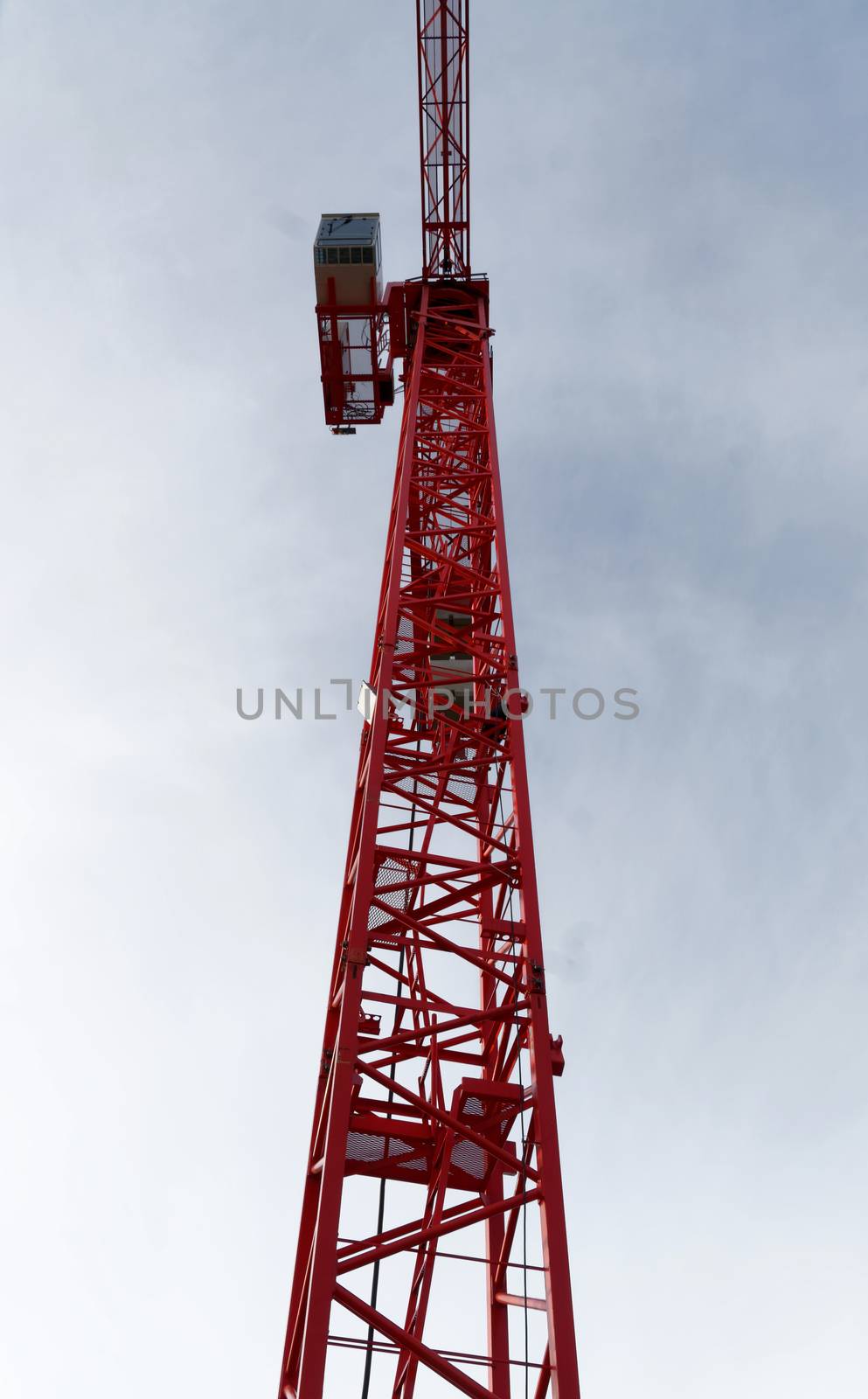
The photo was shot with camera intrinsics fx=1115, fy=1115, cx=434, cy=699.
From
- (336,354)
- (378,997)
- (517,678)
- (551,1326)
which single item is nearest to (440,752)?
(517,678)

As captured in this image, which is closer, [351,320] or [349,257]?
[349,257]

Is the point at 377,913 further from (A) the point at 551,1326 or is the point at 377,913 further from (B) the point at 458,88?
(B) the point at 458,88

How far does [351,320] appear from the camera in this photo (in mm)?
24797

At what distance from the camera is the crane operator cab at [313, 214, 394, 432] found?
2361 cm

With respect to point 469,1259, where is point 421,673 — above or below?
above

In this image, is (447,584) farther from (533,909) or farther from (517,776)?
(533,909)

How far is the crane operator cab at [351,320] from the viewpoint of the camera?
930 inches

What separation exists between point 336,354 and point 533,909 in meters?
16.7

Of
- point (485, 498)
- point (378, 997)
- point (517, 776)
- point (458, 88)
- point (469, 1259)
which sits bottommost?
point (469, 1259)

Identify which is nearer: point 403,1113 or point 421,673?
point 403,1113

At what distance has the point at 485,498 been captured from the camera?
1988cm

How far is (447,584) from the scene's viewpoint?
18031 mm

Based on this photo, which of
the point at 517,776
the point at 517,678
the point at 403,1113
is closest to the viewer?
the point at 403,1113

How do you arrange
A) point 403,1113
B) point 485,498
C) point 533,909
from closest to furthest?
point 403,1113
point 533,909
point 485,498
